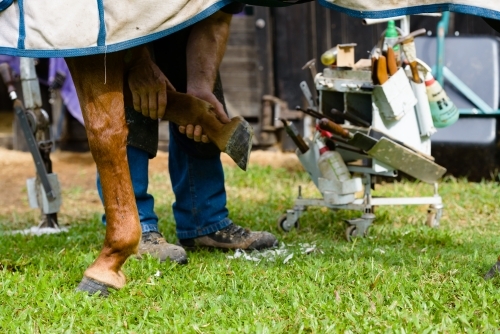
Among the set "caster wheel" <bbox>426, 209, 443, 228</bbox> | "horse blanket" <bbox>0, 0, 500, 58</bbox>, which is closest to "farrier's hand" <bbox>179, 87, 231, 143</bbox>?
"horse blanket" <bbox>0, 0, 500, 58</bbox>

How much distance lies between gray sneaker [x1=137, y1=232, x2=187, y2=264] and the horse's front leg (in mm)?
431

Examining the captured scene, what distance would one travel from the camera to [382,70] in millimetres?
3988

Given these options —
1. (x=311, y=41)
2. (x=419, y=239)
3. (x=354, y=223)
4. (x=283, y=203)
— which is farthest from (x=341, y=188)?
(x=311, y=41)

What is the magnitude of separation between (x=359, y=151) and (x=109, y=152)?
1849 mm

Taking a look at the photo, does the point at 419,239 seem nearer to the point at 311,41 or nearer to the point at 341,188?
the point at 341,188

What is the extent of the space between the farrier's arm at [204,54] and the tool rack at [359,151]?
1022mm

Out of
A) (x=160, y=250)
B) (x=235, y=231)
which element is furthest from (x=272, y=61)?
(x=160, y=250)

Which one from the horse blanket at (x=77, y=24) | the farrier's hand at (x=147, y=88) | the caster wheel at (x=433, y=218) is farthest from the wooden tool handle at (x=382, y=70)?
the horse blanket at (x=77, y=24)

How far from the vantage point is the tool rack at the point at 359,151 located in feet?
13.5

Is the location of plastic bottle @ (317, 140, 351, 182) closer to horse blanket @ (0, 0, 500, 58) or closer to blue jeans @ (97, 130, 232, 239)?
blue jeans @ (97, 130, 232, 239)

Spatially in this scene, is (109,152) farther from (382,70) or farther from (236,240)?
(382,70)

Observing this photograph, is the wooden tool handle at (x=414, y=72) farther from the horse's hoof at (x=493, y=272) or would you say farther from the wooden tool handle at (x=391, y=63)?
the horse's hoof at (x=493, y=272)

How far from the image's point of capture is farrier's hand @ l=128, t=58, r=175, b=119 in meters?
3.07

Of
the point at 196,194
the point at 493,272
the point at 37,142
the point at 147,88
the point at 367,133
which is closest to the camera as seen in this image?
the point at 493,272
